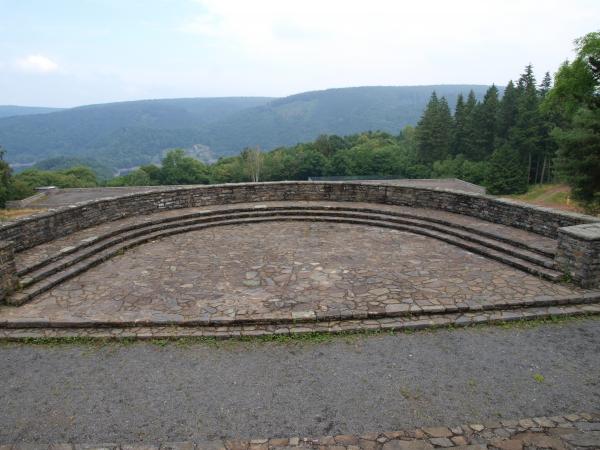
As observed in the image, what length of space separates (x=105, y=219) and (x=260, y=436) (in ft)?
29.0

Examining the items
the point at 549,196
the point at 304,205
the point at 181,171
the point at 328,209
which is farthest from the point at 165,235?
the point at 181,171

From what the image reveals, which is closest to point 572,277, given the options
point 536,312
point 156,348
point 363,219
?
point 536,312

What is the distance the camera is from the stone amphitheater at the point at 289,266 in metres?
6.12

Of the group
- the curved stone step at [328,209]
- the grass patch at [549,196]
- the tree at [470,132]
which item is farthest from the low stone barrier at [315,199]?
the tree at [470,132]

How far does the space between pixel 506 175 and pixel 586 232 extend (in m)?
45.8

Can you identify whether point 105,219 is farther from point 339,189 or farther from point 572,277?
point 572,277

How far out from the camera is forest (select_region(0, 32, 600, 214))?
23.1 meters

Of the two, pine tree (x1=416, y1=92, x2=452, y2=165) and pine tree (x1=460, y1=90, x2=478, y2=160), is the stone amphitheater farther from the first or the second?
pine tree (x1=416, y1=92, x2=452, y2=165)

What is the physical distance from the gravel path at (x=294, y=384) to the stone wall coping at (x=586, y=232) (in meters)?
1.54

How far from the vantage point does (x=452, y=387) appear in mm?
4648

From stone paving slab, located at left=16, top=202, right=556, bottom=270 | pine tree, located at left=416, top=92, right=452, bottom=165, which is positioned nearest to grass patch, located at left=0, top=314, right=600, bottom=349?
stone paving slab, located at left=16, top=202, right=556, bottom=270

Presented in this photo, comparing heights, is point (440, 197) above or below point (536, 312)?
above

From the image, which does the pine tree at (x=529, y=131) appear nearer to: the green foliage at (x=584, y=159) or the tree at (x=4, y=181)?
the green foliage at (x=584, y=159)

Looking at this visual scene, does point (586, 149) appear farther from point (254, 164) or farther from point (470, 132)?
point (254, 164)
